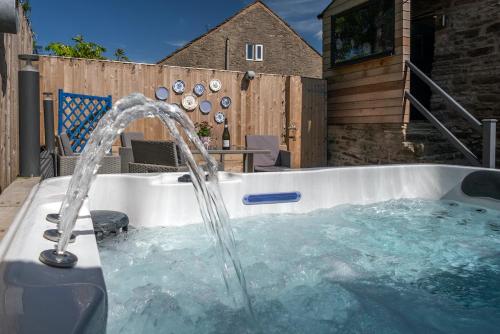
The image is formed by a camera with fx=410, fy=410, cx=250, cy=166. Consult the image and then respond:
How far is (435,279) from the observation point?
204 cm

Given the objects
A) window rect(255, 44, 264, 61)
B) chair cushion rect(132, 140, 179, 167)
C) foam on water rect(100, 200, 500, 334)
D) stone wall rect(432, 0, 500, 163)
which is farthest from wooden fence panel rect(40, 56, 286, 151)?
window rect(255, 44, 264, 61)

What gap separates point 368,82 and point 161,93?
11.4ft

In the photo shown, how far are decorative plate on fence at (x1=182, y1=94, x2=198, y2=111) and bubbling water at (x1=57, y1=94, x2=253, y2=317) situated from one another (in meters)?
4.39

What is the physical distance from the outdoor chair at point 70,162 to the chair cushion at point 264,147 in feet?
8.42

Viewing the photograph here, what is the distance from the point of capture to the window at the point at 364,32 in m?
6.43

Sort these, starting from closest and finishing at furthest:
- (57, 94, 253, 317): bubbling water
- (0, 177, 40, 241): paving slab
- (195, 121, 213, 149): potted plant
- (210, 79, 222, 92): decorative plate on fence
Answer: (57, 94, 253, 317): bubbling water < (0, 177, 40, 241): paving slab < (195, 121, 213, 149): potted plant < (210, 79, 222, 92): decorative plate on fence

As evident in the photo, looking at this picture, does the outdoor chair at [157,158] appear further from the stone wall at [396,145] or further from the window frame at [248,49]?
the window frame at [248,49]

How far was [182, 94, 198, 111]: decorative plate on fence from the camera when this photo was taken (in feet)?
22.9

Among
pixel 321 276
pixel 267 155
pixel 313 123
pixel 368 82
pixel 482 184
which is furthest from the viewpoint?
pixel 313 123

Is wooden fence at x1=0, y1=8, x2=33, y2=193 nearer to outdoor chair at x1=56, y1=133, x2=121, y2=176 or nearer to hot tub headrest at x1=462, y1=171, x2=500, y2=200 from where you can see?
outdoor chair at x1=56, y1=133, x2=121, y2=176

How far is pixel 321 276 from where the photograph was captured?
2020 millimetres

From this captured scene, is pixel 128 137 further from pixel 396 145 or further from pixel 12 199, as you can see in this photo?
pixel 396 145

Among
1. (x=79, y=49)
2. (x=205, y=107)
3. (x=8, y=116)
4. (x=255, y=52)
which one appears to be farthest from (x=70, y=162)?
(x=255, y=52)

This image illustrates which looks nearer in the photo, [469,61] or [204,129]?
[469,61]
